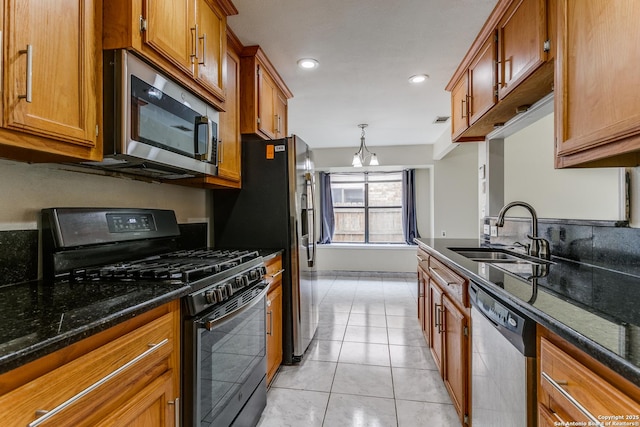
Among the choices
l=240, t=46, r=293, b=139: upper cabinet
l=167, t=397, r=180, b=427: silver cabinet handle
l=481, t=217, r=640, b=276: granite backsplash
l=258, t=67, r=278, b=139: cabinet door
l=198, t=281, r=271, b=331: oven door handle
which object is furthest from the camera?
l=258, t=67, r=278, b=139: cabinet door

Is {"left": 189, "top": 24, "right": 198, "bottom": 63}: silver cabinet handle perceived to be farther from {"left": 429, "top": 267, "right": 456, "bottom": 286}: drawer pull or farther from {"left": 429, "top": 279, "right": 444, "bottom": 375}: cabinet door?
{"left": 429, "top": 279, "right": 444, "bottom": 375}: cabinet door

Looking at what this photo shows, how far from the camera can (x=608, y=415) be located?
25.6 inches

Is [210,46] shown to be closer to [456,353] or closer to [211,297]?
[211,297]

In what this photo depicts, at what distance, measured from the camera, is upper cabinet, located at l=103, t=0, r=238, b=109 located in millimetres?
1209

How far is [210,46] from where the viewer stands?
1744mm

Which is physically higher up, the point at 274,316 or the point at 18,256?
the point at 18,256

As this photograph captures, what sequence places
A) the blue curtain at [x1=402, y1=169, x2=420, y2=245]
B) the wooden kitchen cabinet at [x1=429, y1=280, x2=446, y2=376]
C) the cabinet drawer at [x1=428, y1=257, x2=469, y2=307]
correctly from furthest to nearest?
the blue curtain at [x1=402, y1=169, x2=420, y2=245]
the wooden kitchen cabinet at [x1=429, y1=280, x2=446, y2=376]
the cabinet drawer at [x1=428, y1=257, x2=469, y2=307]

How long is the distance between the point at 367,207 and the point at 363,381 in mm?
4275

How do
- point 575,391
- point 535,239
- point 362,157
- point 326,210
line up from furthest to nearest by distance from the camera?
point 326,210, point 362,157, point 535,239, point 575,391

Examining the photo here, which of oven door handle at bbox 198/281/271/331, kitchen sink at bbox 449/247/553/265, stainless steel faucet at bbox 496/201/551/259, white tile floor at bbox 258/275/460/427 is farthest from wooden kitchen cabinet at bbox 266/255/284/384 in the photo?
stainless steel faucet at bbox 496/201/551/259

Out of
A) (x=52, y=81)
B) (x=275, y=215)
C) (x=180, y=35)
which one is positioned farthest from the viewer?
(x=275, y=215)

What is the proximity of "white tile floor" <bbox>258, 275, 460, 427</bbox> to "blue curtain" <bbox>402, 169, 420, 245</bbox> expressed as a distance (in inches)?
97.8

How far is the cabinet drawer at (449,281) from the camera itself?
1566 mm

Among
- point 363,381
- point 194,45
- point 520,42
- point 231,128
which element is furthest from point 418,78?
point 363,381
